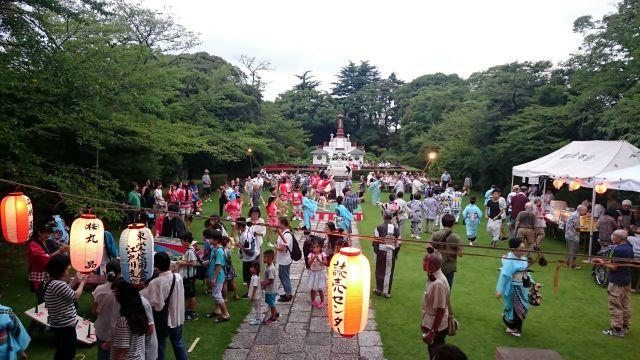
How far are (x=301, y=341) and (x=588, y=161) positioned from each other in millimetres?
11431

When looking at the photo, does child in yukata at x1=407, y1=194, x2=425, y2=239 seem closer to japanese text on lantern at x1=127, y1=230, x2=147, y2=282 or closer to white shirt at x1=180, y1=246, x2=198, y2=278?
white shirt at x1=180, y1=246, x2=198, y2=278

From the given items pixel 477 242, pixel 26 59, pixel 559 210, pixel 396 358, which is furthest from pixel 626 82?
pixel 26 59

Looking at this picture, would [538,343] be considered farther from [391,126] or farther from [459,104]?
[391,126]

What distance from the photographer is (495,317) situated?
7719 mm

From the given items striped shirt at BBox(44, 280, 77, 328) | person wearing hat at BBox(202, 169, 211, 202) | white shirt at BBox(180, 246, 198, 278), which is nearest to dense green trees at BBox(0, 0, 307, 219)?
person wearing hat at BBox(202, 169, 211, 202)

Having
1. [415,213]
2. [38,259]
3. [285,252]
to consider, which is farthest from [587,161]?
[38,259]

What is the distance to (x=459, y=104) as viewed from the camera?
42.1 metres

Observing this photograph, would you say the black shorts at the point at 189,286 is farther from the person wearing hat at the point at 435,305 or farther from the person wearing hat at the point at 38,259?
the person wearing hat at the point at 435,305

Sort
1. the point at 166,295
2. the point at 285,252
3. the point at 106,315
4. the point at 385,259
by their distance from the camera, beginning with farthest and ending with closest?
the point at 385,259, the point at 285,252, the point at 166,295, the point at 106,315

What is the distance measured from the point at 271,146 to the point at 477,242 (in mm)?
22950

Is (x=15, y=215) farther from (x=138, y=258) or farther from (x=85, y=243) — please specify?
(x=138, y=258)

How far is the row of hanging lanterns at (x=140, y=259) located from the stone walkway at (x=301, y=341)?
1.11m

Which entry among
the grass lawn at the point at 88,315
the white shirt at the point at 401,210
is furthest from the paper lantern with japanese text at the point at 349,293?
Answer: the white shirt at the point at 401,210

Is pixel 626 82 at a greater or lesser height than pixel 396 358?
greater
